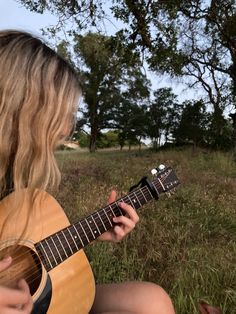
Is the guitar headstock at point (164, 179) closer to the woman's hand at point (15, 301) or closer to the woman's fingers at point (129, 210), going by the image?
the woman's fingers at point (129, 210)

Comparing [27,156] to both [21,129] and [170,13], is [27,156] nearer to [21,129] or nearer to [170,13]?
[21,129]

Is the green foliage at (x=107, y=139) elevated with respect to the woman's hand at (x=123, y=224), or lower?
elevated

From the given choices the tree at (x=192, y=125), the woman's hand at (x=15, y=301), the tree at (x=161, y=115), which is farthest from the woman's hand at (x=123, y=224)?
the tree at (x=161, y=115)

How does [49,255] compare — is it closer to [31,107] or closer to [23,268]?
[23,268]

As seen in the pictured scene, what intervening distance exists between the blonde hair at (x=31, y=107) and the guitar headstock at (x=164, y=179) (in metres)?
0.76

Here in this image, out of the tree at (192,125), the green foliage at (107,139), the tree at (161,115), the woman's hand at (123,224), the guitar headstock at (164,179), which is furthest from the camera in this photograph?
the green foliage at (107,139)

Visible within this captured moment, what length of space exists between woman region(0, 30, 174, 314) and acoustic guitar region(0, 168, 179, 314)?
94 mm

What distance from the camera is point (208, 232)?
4.31 metres

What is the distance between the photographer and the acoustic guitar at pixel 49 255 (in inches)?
71.3

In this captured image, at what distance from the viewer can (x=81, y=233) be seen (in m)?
2.05

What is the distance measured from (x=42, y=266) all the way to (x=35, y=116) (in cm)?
60

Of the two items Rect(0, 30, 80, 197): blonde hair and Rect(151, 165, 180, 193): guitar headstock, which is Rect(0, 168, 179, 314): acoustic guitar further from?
Rect(151, 165, 180, 193): guitar headstock

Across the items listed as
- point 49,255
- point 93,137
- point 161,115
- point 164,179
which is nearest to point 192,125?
point 161,115

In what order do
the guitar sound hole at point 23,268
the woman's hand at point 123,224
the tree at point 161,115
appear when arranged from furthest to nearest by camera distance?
the tree at point 161,115 → the woman's hand at point 123,224 → the guitar sound hole at point 23,268
